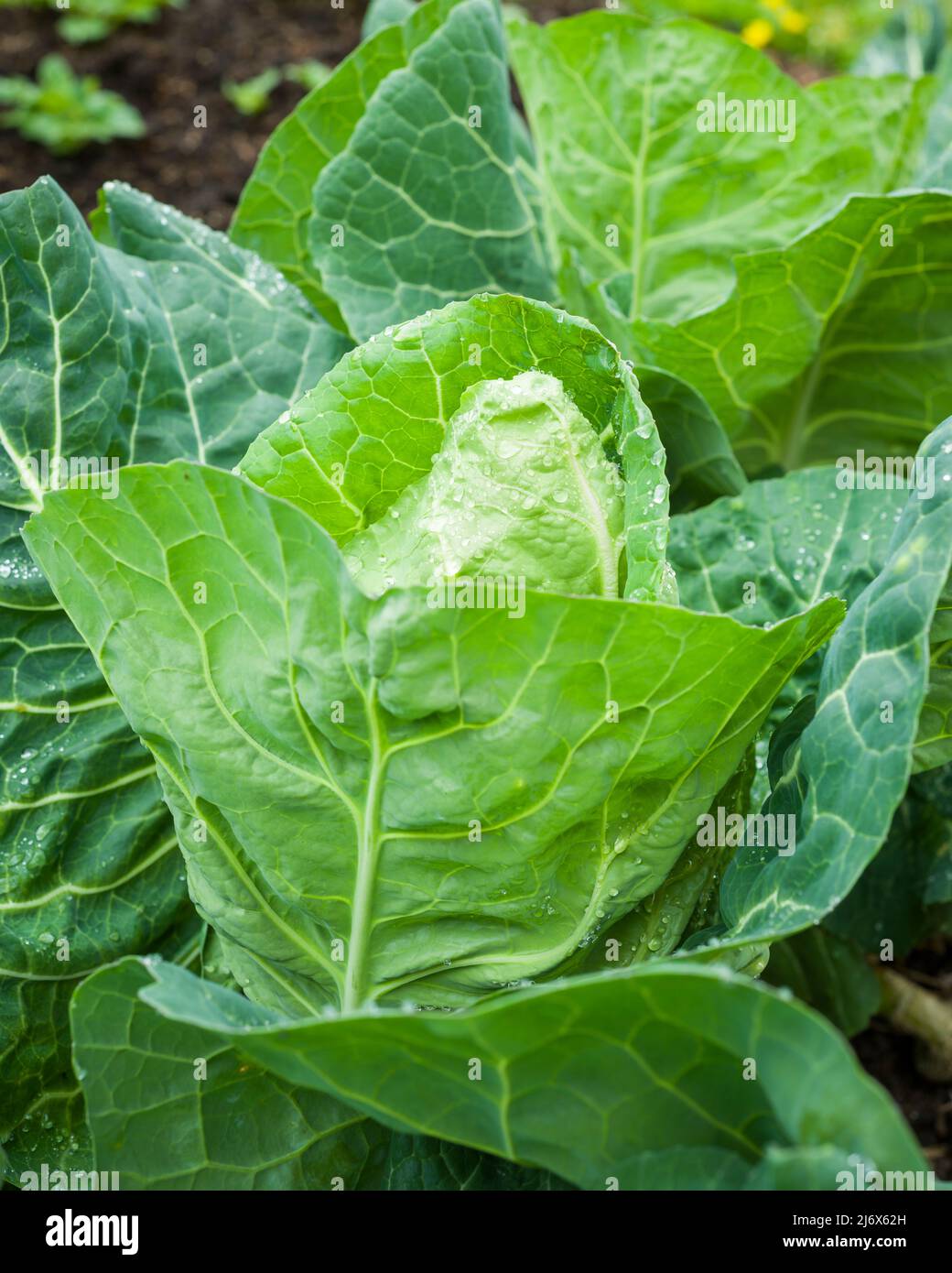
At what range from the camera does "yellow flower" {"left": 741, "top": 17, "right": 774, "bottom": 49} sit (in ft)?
22.7

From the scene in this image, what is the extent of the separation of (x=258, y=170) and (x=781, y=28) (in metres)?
5.26

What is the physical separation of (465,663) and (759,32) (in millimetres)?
6449

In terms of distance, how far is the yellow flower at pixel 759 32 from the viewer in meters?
6.93

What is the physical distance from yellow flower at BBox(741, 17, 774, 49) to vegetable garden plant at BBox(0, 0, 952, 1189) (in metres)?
4.40

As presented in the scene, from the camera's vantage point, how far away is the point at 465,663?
1.66 m

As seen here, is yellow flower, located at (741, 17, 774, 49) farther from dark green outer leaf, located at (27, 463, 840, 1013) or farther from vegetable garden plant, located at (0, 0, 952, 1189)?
dark green outer leaf, located at (27, 463, 840, 1013)

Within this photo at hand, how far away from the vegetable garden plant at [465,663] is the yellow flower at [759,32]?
440 cm
